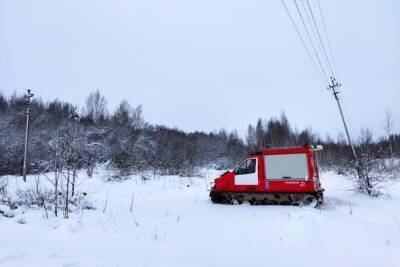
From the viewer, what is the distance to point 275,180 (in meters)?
11.2

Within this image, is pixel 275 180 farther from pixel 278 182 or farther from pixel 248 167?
pixel 248 167

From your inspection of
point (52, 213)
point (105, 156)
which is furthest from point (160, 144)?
point (52, 213)

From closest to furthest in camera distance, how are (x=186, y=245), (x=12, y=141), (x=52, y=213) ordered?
(x=186, y=245)
(x=52, y=213)
(x=12, y=141)

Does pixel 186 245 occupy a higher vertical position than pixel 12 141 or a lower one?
lower

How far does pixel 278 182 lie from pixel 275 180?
145 millimetres

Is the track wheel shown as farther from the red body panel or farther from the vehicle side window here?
the vehicle side window

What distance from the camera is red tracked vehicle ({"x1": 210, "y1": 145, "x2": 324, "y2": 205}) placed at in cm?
1080

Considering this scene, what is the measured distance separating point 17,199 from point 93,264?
7318mm

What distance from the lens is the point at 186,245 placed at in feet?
17.5

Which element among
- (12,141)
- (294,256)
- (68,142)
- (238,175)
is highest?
(12,141)

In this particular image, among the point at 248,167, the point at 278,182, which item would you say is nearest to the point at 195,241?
the point at 278,182

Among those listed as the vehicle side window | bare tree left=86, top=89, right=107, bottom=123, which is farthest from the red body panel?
bare tree left=86, top=89, right=107, bottom=123

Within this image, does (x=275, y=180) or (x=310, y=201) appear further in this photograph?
(x=275, y=180)

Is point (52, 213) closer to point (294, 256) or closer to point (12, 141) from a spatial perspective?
point (294, 256)
